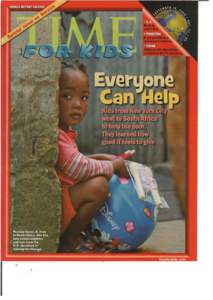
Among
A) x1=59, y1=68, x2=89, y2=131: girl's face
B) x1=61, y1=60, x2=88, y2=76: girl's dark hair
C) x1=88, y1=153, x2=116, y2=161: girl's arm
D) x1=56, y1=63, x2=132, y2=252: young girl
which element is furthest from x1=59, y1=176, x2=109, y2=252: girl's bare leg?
x1=61, y1=60, x2=88, y2=76: girl's dark hair

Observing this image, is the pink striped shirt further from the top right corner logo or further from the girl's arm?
the top right corner logo

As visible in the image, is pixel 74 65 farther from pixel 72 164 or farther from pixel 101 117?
pixel 72 164

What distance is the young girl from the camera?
10.8 feet

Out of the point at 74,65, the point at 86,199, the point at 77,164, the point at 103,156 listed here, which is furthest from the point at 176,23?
the point at 86,199

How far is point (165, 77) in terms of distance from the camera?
329 centimetres

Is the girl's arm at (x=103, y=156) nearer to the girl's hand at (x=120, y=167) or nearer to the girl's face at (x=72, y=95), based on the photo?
the girl's hand at (x=120, y=167)

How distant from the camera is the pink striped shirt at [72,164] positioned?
3289 mm

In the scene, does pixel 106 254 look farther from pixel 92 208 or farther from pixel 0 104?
pixel 0 104

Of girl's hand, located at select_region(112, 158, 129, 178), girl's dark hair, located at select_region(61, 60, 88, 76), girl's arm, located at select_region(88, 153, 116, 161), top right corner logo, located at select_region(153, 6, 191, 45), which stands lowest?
Answer: girl's hand, located at select_region(112, 158, 129, 178)

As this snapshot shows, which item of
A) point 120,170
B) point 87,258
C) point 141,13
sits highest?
point 141,13

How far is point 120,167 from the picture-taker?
3309 millimetres

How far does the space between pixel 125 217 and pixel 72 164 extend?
43 centimetres

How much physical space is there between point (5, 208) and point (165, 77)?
120 centimetres

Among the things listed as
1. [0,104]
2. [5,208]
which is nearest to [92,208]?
[5,208]
